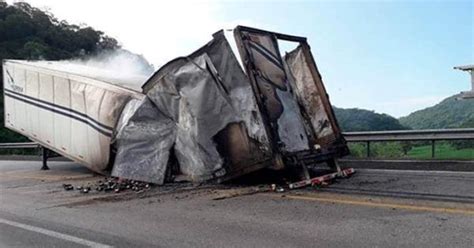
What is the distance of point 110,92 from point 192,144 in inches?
125

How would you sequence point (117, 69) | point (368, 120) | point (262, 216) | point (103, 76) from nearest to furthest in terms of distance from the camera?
point (262, 216), point (103, 76), point (117, 69), point (368, 120)

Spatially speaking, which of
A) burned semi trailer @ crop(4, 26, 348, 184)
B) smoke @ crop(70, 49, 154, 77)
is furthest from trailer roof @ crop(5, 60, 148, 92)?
smoke @ crop(70, 49, 154, 77)

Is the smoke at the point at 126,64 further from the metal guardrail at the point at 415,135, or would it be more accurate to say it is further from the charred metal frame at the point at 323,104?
the charred metal frame at the point at 323,104

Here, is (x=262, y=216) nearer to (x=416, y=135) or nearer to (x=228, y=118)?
(x=228, y=118)

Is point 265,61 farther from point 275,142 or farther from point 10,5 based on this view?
point 10,5

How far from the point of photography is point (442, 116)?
62.3 feet

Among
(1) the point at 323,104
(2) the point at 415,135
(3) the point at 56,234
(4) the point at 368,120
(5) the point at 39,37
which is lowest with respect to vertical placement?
(3) the point at 56,234

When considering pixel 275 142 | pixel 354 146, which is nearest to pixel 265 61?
pixel 275 142

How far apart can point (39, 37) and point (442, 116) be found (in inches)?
1530

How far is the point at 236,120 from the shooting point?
7.95m

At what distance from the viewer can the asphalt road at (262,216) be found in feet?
15.5

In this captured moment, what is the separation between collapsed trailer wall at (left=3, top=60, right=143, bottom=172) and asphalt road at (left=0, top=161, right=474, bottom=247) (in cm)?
234

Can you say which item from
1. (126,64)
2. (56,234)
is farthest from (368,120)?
(56,234)

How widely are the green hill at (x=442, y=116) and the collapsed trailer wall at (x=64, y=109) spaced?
28.7 ft
